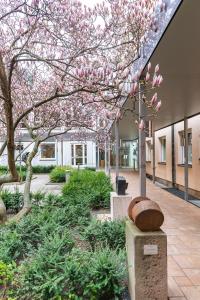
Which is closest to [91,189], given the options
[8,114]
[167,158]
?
[8,114]

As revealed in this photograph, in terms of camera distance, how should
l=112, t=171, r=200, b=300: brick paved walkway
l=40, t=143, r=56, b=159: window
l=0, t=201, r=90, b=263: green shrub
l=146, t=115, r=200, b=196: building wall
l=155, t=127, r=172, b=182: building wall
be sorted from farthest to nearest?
l=40, t=143, r=56, b=159: window
l=155, t=127, r=172, b=182: building wall
l=146, t=115, r=200, b=196: building wall
l=0, t=201, r=90, b=263: green shrub
l=112, t=171, r=200, b=300: brick paved walkway

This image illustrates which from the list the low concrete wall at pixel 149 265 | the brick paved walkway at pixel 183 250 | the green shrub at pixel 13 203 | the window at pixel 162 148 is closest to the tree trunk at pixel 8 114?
the low concrete wall at pixel 149 265

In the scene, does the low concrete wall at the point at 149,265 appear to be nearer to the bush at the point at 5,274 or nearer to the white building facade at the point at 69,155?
the bush at the point at 5,274

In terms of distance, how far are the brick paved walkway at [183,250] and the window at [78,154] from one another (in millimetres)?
21385

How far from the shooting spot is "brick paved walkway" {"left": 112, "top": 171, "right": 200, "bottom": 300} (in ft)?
11.6

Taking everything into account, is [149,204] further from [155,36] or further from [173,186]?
[173,186]

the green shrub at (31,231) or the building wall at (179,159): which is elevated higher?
the building wall at (179,159)

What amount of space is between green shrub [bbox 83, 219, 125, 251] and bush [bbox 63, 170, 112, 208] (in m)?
3.15

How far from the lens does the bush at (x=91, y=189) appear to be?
8594 millimetres

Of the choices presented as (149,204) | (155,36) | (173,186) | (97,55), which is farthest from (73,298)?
(173,186)

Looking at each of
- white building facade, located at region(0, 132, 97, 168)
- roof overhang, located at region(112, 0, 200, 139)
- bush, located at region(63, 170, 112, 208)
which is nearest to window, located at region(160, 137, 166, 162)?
bush, located at region(63, 170, 112, 208)

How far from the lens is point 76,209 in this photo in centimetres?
655

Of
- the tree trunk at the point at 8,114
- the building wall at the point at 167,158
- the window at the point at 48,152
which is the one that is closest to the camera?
the tree trunk at the point at 8,114

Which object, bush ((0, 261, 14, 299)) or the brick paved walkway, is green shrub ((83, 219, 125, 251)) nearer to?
the brick paved walkway
